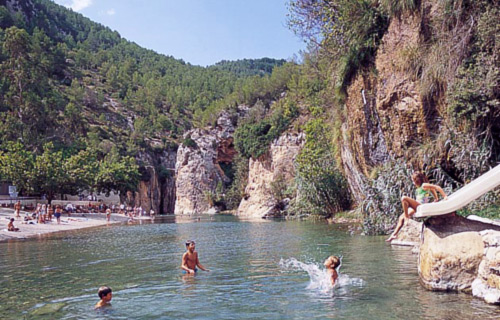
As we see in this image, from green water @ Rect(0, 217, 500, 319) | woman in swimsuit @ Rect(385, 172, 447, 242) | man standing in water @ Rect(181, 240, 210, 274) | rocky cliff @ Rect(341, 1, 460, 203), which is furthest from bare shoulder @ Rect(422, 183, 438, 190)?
rocky cliff @ Rect(341, 1, 460, 203)

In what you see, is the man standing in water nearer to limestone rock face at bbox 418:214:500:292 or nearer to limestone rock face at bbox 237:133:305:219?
limestone rock face at bbox 418:214:500:292

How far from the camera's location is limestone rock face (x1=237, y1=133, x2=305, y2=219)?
5684cm

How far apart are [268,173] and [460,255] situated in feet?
178

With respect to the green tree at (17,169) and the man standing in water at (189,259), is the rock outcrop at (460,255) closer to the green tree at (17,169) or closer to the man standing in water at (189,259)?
the man standing in water at (189,259)

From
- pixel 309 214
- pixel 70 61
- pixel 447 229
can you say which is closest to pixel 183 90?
pixel 70 61

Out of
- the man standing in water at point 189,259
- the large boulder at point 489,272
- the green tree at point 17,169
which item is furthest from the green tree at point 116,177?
the large boulder at point 489,272

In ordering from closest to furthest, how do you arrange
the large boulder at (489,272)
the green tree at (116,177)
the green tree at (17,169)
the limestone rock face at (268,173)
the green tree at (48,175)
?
the large boulder at (489,272) < the green tree at (17,169) < the green tree at (48,175) < the limestone rock face at (268,173) < the green tree at (116,177)

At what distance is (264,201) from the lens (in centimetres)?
6016

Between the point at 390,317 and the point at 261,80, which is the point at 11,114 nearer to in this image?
the point at 261,80

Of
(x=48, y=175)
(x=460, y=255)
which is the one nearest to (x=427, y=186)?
(x=460, y=255)

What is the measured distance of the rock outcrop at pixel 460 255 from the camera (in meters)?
7.61

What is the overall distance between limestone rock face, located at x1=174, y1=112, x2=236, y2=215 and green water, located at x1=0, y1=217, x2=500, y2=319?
63315 millimetres

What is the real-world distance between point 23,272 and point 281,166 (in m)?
46.5

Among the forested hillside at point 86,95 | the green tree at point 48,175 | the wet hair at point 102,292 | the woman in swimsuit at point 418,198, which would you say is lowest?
the wet hair at point 102,292
